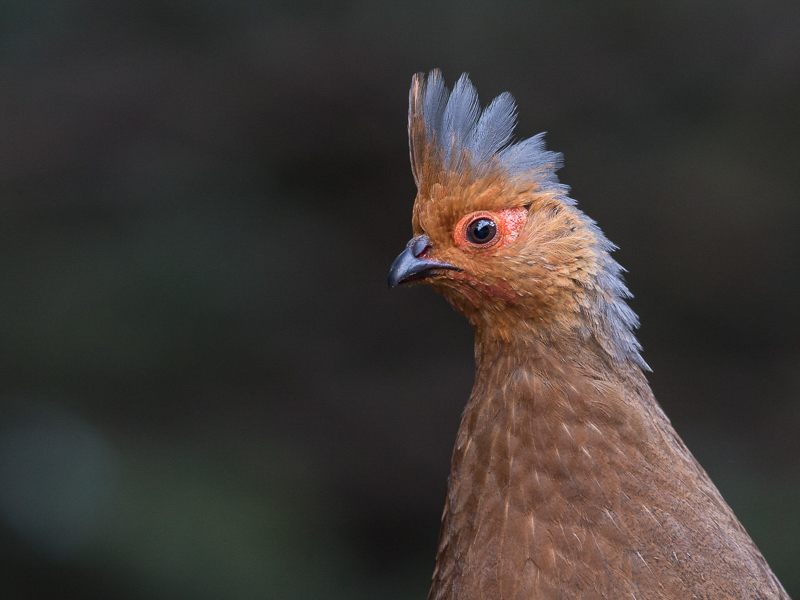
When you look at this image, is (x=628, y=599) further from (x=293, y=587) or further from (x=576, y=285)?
(x=293, y=587)

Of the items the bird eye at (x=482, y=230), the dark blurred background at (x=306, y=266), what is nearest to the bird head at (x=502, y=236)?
the bird eye at (x=482, y=230)

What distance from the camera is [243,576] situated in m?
4.30

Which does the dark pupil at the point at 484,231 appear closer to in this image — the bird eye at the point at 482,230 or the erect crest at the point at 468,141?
the bird eye at the point at 482,230

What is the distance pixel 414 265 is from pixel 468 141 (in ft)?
1.20

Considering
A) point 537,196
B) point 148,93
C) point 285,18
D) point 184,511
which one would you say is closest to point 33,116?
point 148,93

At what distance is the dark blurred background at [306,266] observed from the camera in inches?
174

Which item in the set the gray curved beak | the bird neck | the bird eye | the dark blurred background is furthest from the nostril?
the dark blurred background

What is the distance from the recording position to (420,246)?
2.31m

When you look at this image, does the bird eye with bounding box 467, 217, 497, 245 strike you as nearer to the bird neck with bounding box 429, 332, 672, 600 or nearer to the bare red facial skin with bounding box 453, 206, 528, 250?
the bare red facial skin with bounding box 453, 206, 528, 250

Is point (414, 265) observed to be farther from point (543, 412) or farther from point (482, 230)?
point (543, 412)

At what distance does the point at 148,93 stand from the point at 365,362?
80.2 inches

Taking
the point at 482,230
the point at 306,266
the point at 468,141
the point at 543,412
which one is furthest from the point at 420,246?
the point at 306,266

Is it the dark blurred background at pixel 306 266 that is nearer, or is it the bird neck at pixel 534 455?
the bird neck at pixel 534 455

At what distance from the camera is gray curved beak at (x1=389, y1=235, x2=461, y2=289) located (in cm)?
227
